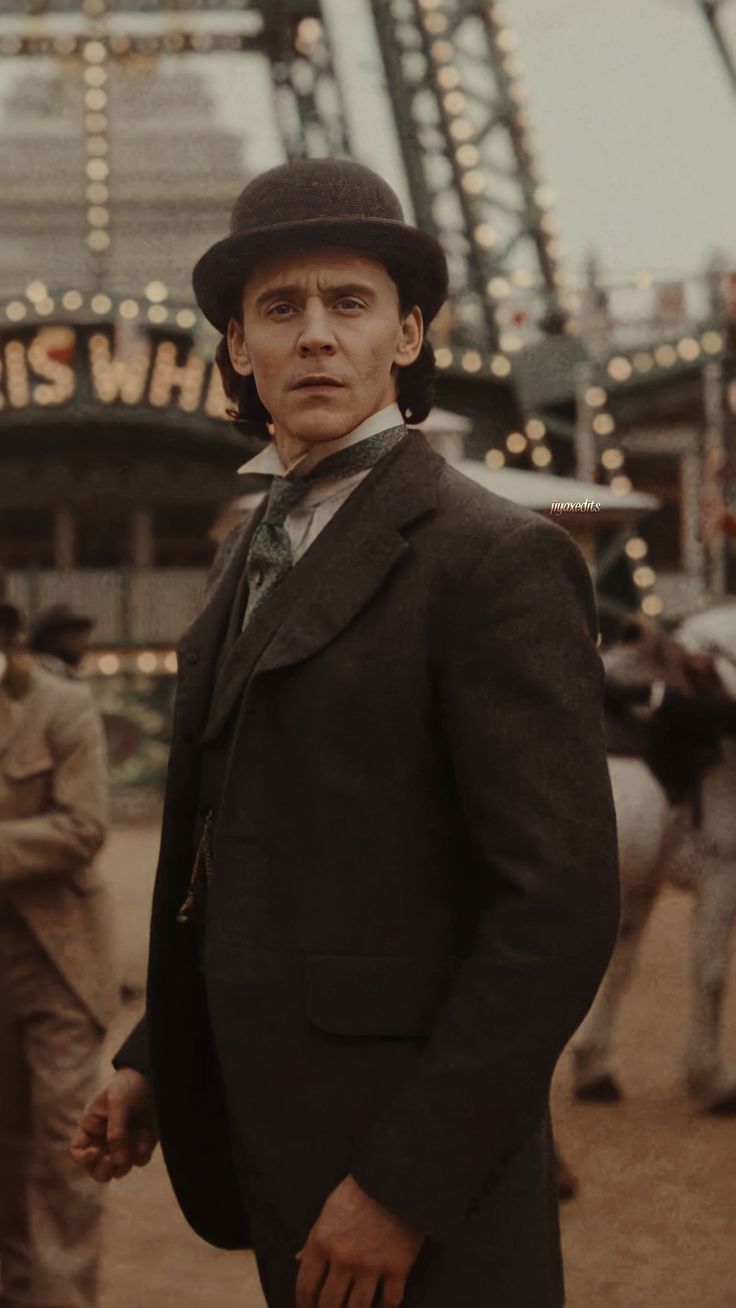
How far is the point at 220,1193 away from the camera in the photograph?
232 cm

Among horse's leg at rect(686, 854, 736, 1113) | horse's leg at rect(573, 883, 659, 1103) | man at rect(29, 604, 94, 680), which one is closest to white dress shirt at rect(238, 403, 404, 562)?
horse's leg at rect(573, 883, 659, 1103)

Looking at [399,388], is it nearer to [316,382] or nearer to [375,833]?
[316,382]

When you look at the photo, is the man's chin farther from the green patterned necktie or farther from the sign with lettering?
the sign with lettering

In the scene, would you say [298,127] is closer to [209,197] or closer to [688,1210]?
[688,1210]

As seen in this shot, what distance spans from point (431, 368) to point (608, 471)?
46.1 feet

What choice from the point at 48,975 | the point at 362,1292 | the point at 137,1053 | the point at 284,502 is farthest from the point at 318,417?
the point at 48,975

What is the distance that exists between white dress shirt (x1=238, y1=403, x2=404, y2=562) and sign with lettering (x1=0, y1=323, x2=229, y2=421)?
47.3 ft

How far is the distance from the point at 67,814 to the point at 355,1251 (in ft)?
8.04

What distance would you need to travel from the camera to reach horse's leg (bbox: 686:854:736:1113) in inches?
266

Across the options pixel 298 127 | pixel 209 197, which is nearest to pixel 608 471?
pixel 298 127

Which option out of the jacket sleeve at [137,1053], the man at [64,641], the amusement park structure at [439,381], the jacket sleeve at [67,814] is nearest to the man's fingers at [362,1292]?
the jacket sleeve at [137,1053]

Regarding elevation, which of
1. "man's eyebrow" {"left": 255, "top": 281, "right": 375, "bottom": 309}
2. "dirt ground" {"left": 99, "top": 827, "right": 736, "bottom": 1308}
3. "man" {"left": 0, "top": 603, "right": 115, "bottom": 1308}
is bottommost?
"dirt ground" {"left": 99, "top": 827, "right": 736, "bottom": 1308}

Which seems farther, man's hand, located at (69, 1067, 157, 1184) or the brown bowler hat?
man's hand, located at (69, 1067, 157, 1184)

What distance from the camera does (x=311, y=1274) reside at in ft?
6.40
